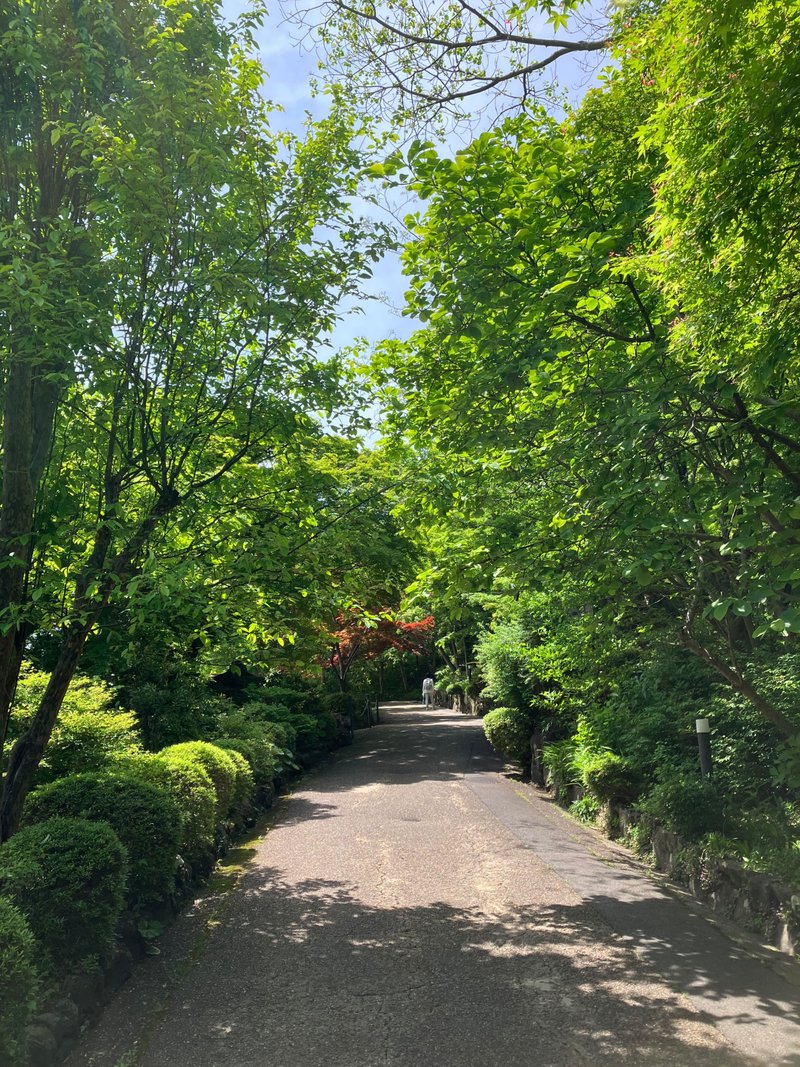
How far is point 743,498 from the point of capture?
4.23 metres

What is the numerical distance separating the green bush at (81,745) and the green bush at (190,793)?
0.62 meters

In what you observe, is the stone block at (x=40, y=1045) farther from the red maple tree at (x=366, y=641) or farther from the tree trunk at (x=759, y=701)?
the red maple tree at (x=366, y=641)

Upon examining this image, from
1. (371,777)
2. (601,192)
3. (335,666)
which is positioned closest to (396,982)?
(601,192)

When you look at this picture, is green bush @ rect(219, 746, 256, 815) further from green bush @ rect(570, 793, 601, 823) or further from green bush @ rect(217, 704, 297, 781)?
green bush @ rect(570, 793, 601, 823)

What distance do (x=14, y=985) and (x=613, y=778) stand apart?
7675 mm

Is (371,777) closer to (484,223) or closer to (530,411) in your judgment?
(530,411)

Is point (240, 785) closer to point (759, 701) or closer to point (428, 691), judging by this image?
point (759, 701)

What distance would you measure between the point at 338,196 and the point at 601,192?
8.13ft

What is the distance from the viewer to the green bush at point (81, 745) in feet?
25.8

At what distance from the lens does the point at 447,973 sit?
4.93m

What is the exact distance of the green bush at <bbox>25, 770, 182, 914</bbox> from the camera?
5.64 m

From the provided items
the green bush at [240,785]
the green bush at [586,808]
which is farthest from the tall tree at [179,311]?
the green bush at [586,808]

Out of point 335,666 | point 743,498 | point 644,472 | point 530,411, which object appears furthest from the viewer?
point 335,666

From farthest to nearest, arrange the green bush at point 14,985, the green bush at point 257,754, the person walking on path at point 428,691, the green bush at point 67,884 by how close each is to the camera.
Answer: the person walking on path at point 428,691, the green bush at point 257,754, the green bush at point 67,884, the green bush at point 14,985
